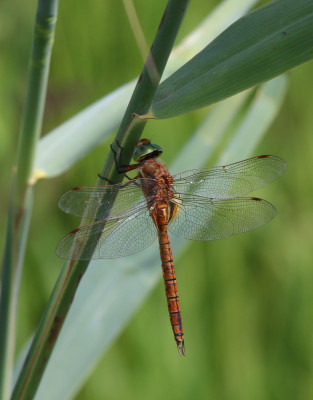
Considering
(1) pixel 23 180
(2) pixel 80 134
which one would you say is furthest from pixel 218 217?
(1) pixel 23 180

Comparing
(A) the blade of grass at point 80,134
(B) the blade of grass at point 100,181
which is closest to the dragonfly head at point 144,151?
(A) the blade of grass at point 80,134

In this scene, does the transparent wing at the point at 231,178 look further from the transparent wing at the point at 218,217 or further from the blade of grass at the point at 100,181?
the blade of grass at the point at 100,181

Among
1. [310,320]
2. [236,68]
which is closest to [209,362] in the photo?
[310,320]

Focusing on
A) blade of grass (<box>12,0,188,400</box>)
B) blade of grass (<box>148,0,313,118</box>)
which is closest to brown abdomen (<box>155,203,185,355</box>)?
blade of grass (<box>12,0,188,400</box>)

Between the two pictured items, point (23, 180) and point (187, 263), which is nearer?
point (23, 180)

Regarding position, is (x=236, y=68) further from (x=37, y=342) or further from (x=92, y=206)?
(x=37, y=342)

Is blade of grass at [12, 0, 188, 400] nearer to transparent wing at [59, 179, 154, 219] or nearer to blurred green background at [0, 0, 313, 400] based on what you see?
transparent wing at [59, 179, 154, 219]

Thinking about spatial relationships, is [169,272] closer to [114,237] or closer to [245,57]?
[114,237]
